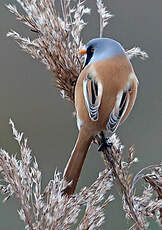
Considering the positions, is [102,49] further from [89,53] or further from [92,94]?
[92,94]

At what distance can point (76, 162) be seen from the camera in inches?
89.4

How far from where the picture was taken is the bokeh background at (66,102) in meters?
5.05

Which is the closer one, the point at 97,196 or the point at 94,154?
the point at 97,196

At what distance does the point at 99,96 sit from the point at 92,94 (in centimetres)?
3

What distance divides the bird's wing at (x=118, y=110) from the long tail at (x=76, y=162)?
132 millimetres

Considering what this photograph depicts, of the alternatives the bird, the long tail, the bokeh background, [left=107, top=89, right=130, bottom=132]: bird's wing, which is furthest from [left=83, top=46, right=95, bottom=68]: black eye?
the bokeh background

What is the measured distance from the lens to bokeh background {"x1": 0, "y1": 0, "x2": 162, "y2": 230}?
505cm

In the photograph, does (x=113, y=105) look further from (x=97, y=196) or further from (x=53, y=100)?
(x=53, y=100)

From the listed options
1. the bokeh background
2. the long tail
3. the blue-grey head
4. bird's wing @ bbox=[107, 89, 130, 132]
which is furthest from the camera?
the bokeh background

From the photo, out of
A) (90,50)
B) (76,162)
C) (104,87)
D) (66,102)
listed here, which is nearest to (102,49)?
(90,50)

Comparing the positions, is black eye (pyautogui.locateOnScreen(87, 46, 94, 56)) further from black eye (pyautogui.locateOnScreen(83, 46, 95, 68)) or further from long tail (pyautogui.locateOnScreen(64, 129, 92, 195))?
long tail (pyautogui.locateOnScreen(64, 129, 92, 195))

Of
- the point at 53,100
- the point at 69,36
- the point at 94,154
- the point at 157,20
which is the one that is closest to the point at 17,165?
the point at 69,36

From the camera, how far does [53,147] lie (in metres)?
5.04

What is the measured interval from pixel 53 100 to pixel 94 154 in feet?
2.97
